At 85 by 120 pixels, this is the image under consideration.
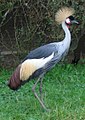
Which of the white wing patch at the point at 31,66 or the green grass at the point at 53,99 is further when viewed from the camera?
the white wing patch at the point at 31,66

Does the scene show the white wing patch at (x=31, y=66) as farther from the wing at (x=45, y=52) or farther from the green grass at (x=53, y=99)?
the green grass at (x=53, y=99)

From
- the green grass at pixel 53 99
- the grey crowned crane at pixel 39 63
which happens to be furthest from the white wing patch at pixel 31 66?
the green grass at pixel 53 99

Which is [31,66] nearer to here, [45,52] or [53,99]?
[45,52]

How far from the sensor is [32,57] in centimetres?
590

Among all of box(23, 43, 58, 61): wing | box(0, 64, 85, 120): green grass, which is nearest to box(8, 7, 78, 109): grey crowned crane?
box(23, 43, 58, 61): wing

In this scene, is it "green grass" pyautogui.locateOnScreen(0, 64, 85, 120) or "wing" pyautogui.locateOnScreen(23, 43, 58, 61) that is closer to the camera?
"green grass" pyautogui.locateOnScreen(0, 64, 85, 120)

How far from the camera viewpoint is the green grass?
18.3 feet

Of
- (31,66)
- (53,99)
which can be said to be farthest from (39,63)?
(53,99)

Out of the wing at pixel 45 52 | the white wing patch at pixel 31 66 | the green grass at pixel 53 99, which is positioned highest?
the wing at pixel 45 52

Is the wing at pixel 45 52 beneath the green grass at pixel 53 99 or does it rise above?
above

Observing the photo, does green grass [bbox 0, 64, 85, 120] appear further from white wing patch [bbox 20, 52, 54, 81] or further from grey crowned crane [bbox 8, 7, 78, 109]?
white wing patch [bbox 20, 52, 54, 81]

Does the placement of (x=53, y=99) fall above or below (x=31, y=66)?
below

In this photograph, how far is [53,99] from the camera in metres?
6.44

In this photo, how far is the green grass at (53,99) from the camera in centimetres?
557
